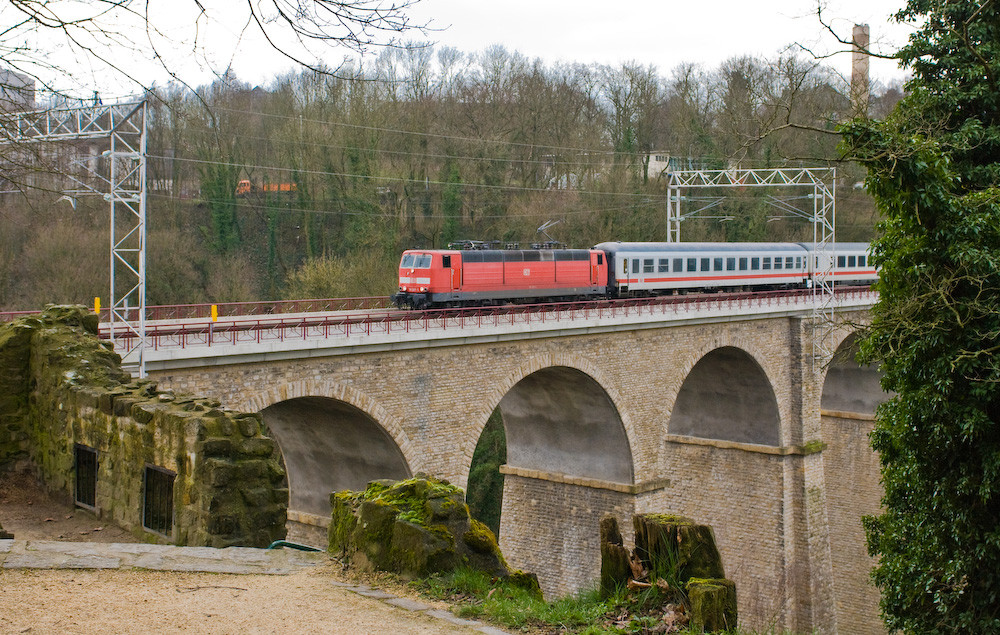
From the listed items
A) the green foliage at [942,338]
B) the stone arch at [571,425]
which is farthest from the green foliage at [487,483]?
the green foliage at [942,338]

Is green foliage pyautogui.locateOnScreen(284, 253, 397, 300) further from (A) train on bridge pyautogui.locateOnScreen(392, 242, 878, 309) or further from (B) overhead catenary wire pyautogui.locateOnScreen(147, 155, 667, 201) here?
(A) train on bridge pyautogui.locateOnScreen(392, 242, 878, 309)

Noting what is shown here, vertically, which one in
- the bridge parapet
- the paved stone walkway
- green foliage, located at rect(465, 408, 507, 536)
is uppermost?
the bridge parapet

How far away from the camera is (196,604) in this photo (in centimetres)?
591

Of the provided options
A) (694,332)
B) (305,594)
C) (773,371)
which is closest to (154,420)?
(305,594)

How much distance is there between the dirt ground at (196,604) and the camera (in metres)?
5.52

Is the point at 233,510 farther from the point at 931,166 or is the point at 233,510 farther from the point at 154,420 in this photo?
the point at 931,166

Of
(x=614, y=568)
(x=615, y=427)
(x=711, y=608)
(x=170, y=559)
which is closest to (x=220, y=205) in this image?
(x=615, y=427)

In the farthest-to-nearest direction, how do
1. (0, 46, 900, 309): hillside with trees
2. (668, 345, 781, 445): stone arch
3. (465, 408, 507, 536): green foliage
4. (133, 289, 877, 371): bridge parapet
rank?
(465, 408, 507, 536): green foliage, (0, 46, 900, 309): hillside with trees, (668, 345, 781, 445): stone arch, (133, 289, 877, 371): bridge parapet

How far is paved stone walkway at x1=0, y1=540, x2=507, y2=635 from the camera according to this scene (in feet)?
21.4

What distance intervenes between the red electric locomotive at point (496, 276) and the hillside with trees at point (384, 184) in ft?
27.0

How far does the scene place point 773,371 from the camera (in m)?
27.0

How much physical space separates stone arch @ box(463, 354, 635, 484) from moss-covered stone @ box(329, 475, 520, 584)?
41.7 ft

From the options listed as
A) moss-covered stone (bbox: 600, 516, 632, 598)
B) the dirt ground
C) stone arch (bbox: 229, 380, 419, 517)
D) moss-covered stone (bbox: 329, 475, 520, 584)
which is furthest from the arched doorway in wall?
moss-covered stone (bbox: 600, 516, 632, 598)

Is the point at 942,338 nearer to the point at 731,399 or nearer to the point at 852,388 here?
the point at 731,399
